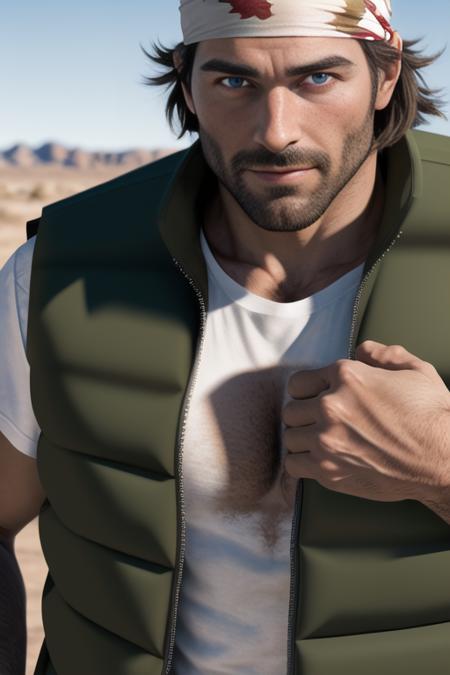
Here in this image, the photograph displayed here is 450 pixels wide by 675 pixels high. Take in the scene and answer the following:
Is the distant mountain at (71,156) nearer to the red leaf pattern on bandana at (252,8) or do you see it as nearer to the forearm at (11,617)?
the forearm at (11,617)

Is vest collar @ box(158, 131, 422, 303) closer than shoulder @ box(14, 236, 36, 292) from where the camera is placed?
Yes

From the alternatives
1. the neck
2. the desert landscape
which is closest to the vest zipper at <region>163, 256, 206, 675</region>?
the neck

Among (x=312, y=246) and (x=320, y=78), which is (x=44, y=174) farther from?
(x=320, y=78)

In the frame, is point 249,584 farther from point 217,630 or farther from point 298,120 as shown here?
point 298,120

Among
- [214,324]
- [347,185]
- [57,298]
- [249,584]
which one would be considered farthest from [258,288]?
[249,584]

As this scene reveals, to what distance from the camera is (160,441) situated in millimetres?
2076

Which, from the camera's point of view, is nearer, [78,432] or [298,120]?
[298,120]

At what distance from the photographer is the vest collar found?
205cm

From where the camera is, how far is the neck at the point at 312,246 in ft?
7.09

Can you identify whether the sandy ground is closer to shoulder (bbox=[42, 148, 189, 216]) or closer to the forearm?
the forearm

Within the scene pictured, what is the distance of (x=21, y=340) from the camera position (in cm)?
228

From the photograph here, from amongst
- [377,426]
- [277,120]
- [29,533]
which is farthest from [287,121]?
[29,533]

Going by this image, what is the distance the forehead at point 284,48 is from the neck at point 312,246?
0.23m

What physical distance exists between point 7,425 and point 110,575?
0.38m
